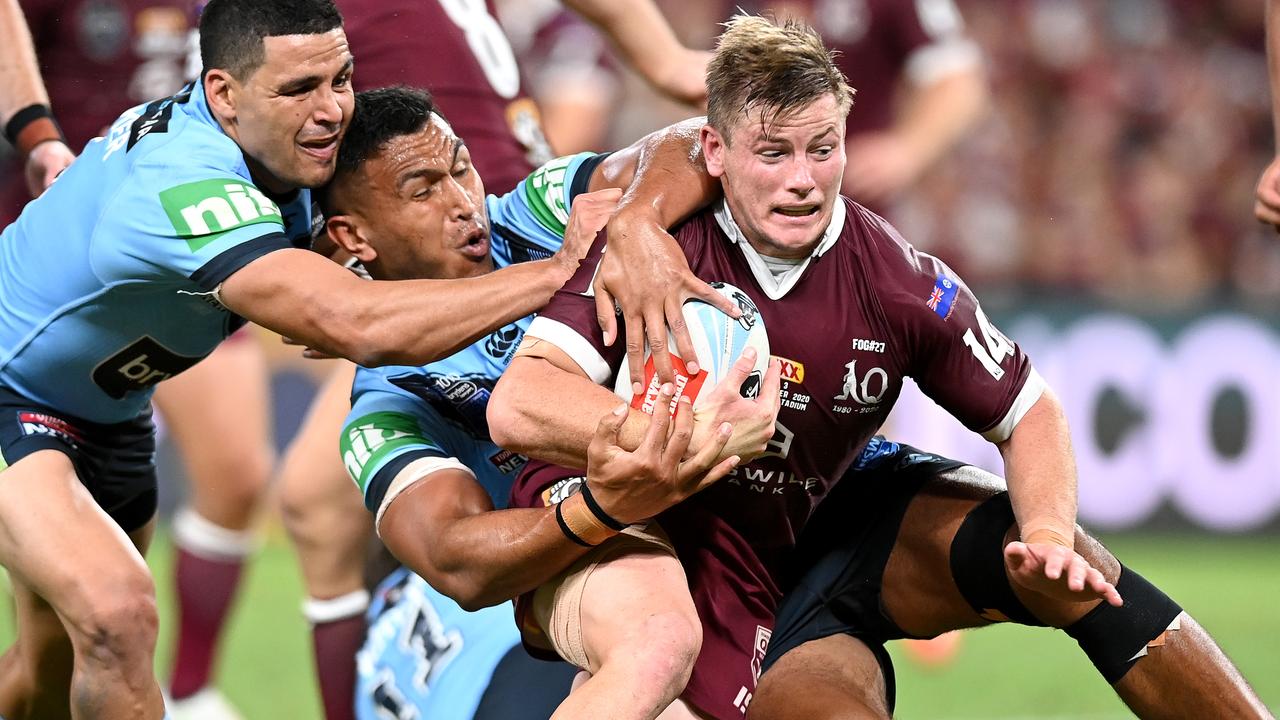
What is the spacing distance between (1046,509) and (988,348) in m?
0.42

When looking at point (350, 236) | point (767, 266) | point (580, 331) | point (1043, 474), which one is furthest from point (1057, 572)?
point (350, 236)

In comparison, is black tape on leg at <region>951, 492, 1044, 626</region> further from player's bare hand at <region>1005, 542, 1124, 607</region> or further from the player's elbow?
the player's elbow

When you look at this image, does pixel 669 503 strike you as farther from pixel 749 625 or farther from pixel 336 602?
pixel 336 602

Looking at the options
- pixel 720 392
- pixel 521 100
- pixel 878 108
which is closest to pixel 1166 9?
pixel 878 108

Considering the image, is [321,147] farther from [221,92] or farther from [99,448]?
[99,448]

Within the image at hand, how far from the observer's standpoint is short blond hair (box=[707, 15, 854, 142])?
12.9 ft

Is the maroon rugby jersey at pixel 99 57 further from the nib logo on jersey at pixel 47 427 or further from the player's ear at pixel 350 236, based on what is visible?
the player's ear at pixel 350 236

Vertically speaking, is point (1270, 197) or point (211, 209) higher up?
point (1270, 197)

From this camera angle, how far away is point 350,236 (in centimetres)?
471

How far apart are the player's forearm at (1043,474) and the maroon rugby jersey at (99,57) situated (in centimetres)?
398

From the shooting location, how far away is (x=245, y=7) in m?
4.39

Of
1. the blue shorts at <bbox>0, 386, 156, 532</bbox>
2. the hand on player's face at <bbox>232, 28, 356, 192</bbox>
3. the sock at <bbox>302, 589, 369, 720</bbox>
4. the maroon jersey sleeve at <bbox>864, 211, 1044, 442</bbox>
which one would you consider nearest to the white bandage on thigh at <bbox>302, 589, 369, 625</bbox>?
the sock at <bbox>302, 589, 369, 720</bbox>

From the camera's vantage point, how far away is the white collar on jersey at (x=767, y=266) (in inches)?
162

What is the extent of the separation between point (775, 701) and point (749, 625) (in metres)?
0.20
